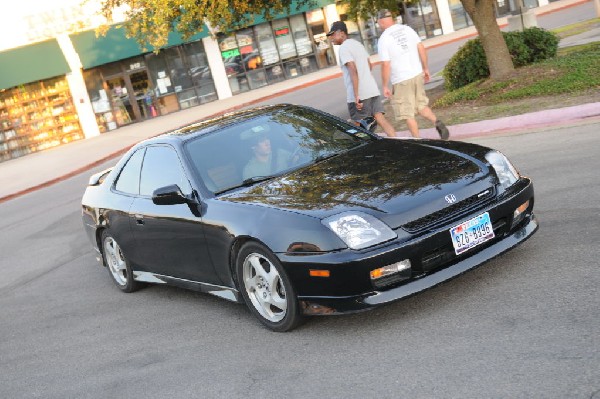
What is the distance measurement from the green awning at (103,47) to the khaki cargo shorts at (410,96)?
28.7 meters

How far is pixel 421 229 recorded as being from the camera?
539cm

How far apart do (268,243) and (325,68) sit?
40.9 m

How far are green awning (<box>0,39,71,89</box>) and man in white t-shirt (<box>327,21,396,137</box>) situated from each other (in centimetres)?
2802

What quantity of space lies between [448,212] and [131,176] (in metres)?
3.29

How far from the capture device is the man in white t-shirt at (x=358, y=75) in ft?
40.5

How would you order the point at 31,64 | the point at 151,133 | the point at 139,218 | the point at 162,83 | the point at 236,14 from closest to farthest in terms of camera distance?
the point at 139,218 < the point at 236,14 < the point at 151,133 < the point at 31,64 < the point at 162,83

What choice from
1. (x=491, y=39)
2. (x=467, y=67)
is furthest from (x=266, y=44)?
(x=491, y=39)

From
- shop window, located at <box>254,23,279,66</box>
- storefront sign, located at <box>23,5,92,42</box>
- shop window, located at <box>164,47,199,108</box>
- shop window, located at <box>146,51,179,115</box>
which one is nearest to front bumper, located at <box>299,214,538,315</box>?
storefront sign, located at <box>23,5,92,42</box>

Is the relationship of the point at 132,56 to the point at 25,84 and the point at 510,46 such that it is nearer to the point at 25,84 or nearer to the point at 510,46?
the point at 25,84

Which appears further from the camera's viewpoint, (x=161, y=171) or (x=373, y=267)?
(x=161, y=171)

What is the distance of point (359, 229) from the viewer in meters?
5.36

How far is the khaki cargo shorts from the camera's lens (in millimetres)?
11719

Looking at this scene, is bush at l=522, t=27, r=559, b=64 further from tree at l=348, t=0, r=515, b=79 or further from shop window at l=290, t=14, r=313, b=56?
shop window at l=290, t=14, r=313, b=56

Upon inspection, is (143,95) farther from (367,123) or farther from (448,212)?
(448,212)
